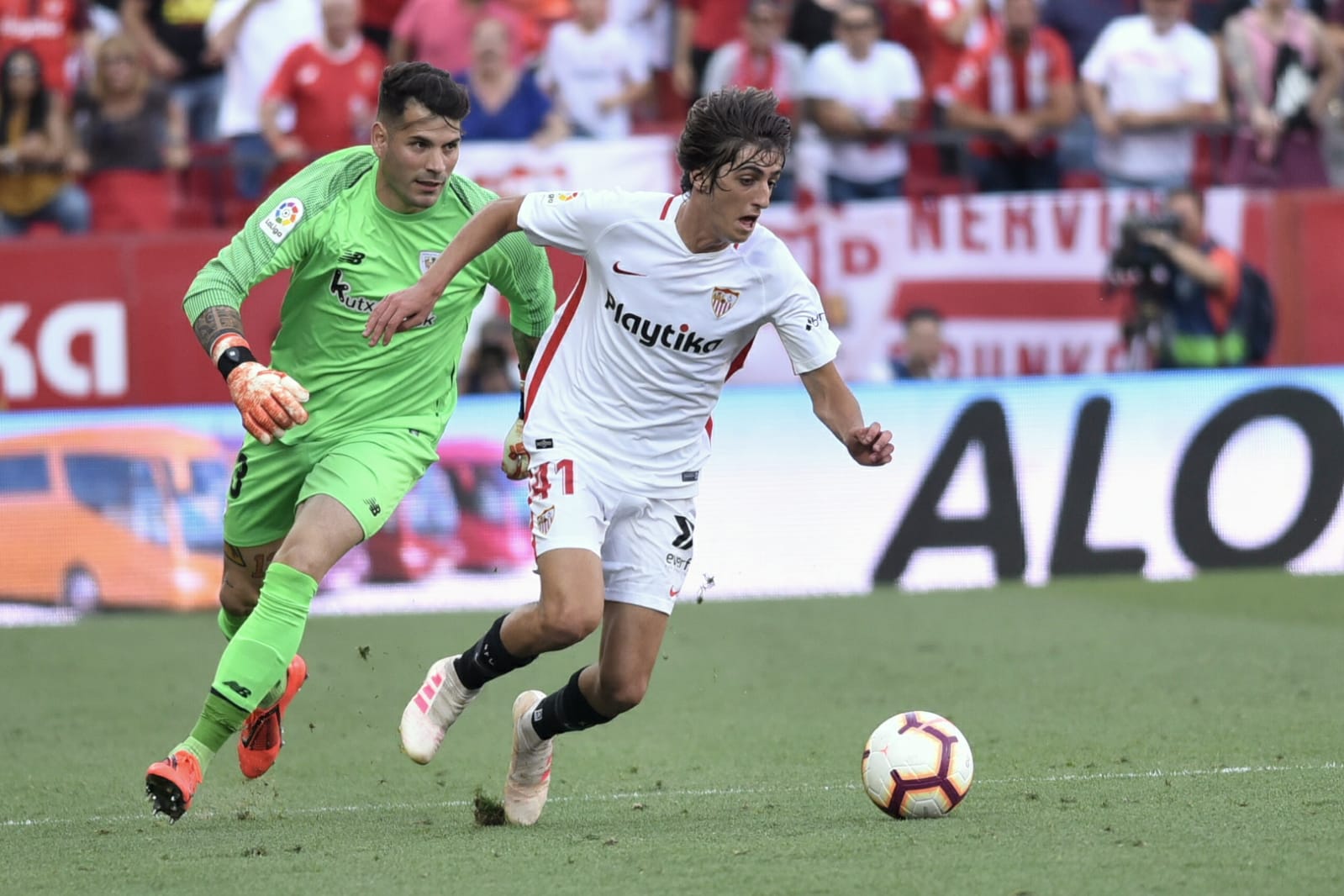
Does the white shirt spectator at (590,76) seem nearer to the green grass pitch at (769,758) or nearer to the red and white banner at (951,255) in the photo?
the red and white banner at (951,255)

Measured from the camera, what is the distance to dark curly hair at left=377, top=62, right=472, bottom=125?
21.6 feet

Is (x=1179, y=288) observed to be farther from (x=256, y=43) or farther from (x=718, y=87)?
(x=256, y=43)

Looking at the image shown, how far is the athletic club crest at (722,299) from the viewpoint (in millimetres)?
6207

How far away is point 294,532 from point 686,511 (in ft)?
4.19

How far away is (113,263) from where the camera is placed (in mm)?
13414

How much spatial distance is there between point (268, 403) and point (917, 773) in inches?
A: 89.8

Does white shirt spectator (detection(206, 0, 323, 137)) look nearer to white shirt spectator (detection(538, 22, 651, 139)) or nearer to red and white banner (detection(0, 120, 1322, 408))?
red and white banner (detection(0, 120, 1322, 408))

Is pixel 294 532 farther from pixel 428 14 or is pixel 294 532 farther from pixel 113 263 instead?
pixel 428 14

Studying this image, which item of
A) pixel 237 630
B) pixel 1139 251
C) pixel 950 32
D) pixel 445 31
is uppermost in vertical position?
pixel 950 32

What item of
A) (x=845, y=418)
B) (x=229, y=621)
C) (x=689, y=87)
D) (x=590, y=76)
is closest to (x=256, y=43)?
(x=590, y=76)

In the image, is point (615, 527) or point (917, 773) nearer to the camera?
point (917, 773)

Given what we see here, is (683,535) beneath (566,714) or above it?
above

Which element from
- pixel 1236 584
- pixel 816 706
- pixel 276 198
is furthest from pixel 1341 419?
pixel 276 198

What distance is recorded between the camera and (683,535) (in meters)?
6.42
